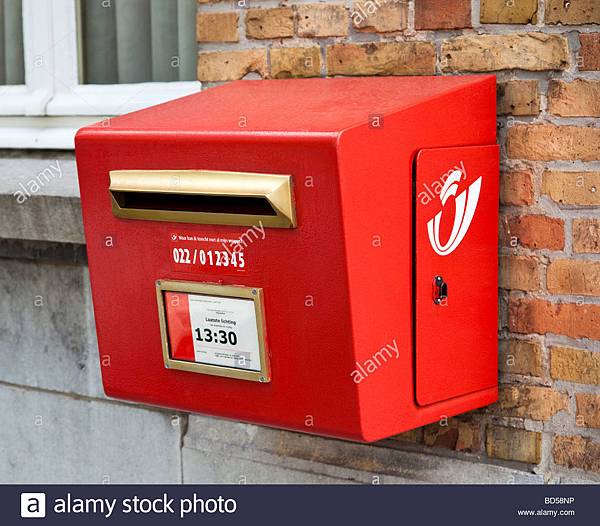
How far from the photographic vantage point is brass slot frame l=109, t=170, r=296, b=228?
2.09 meters

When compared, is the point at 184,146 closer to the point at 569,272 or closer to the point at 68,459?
the point at 569,272

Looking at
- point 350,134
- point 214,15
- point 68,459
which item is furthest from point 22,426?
point 350,134

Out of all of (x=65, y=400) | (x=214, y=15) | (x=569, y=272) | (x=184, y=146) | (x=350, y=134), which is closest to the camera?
(x=350, y=134)

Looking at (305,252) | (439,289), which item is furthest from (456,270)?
(305,252)

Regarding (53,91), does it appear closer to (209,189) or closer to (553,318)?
(209,189)

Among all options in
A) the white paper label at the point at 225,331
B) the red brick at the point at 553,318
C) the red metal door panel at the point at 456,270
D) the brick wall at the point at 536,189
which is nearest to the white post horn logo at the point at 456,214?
the red metal door panel at the point at 456,270

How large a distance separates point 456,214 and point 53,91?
1892 millimetres

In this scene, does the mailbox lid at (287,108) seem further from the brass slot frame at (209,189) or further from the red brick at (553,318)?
the red brick at (553,318)

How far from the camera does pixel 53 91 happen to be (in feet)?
12.2

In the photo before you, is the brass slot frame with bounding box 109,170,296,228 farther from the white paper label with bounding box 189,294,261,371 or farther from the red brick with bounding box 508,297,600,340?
the red brick with bounding box 508,297,600,340

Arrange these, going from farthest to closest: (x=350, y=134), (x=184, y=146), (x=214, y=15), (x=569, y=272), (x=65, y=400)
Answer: (x=65, y=400), (x=214, y=15), (x=569, y=272), (x=184, y=146), (x=350, y=134)

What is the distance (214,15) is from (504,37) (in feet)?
2.80

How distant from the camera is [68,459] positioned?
11.8ft

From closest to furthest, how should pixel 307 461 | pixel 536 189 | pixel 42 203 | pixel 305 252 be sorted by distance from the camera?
1. pixel 305 252
2. pixel 536 189
3. pixel 307 461
4. pixel 42 203
